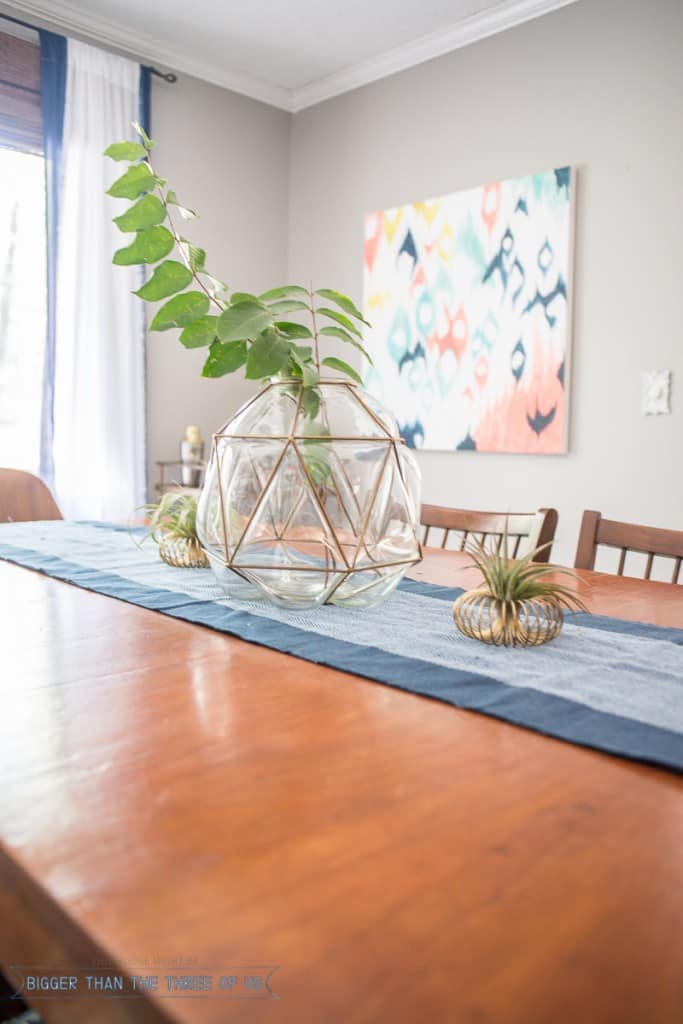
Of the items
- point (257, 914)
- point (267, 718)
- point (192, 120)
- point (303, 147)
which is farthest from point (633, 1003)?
point (303, 147)

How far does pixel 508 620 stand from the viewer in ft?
2.93

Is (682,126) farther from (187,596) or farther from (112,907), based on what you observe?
(112,907)

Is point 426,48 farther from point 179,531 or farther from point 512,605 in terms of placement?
point 512,605

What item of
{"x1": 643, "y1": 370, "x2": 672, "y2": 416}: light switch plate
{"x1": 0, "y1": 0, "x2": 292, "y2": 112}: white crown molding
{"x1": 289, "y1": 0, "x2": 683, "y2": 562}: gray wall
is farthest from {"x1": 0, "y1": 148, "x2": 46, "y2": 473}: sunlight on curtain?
{"x1": 643, "y1": 370, "x2": 672, "y2": 416}: light switch plate

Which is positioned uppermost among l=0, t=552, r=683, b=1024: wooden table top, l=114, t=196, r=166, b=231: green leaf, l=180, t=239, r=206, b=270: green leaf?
l=114, t=196, r=166, b=231: green leaf

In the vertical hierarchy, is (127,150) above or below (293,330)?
above

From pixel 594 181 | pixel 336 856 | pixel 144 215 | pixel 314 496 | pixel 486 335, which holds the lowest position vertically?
pixel 336 856

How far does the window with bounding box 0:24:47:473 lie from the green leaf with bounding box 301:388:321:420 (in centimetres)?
263

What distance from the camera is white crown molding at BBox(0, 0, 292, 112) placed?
321cm

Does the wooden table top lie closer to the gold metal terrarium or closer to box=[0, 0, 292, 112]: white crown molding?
the gold metal terrarium

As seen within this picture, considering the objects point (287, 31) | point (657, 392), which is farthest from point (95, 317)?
point (657, 392)

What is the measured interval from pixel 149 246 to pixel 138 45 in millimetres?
2911

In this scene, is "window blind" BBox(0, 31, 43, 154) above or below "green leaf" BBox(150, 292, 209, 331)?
above

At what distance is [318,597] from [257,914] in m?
0.63
